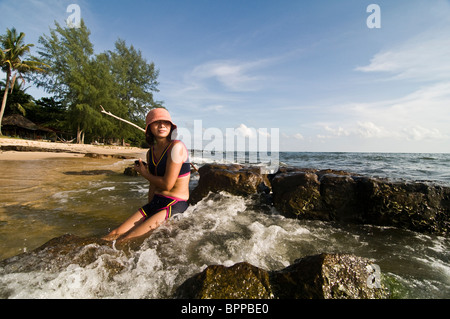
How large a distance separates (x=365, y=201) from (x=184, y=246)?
379 centimetres

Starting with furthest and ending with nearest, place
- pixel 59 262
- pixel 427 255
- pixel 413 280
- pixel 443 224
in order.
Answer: pixel 443 224, pixel 427 255, pixel 413 280, pixel 59 262

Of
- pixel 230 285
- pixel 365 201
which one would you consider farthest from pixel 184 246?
pixel 365 201

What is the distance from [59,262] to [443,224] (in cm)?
607

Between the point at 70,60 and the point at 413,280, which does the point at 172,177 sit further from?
the point at 70,60

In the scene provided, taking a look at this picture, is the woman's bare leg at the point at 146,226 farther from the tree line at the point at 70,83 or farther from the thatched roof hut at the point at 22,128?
the thatched roof hut at the point at 22,128

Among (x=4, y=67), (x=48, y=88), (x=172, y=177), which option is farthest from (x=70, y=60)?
(x=172, y=177)

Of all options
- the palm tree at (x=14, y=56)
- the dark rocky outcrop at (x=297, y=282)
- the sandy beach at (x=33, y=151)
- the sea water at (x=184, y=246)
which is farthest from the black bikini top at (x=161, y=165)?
the palm tree at (x=14, y=56)

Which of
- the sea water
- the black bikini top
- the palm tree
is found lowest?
the sea water

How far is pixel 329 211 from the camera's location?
14.0ft

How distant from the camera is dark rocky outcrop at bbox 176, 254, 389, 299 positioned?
1.60 metres

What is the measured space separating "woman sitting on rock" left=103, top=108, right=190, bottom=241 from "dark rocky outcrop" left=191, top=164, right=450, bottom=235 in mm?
2633

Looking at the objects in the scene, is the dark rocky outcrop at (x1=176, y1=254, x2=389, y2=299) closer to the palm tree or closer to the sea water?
the sea water

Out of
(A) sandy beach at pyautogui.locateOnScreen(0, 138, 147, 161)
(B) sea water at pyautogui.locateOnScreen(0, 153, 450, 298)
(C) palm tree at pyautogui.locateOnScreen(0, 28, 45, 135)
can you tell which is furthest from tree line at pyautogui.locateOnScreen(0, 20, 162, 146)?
(B) sea water at pyautogui.locateOnScreen(0, 153, 450, 298)

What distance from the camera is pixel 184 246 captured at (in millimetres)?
2879
